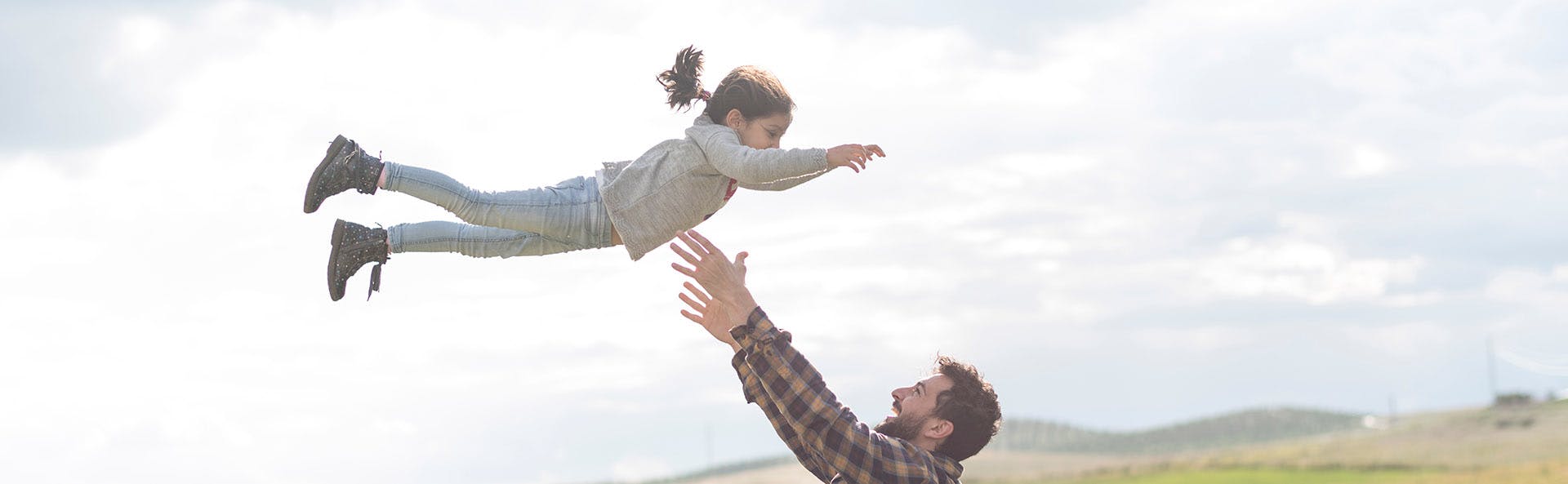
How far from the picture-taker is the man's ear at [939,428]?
29.2ft

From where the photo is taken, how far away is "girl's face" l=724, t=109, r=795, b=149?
969 centimetres

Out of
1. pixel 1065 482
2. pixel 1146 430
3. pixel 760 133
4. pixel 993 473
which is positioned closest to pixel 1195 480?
pixel 1065 482

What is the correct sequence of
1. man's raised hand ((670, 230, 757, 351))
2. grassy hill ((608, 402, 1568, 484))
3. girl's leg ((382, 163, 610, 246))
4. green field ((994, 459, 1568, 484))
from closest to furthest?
man's raised hand ((670, 230, 757, 351)) → girl's leg ((382, 163, 610, 246)) → green field ((994, 459, 1568, 484)) → grassy hill ((608, 402, 1568, 484))

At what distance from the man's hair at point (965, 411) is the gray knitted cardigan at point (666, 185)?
58.6 inches

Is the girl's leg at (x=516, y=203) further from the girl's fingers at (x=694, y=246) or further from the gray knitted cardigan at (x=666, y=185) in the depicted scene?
the girl's fingers at (x=694, y=246)

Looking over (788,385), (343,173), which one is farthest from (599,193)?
(788,385)

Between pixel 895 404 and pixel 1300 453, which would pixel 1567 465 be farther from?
pixel 895 404

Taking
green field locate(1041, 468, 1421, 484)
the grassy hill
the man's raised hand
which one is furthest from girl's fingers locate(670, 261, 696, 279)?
green field locate(1041, 468, 1421, 484)

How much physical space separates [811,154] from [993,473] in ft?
437

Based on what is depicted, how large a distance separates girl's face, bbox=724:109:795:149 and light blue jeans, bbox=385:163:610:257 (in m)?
0.91

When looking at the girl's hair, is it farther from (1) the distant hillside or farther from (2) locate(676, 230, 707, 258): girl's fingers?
(1) the distant hillside

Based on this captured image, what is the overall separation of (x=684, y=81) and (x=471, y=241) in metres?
1.59

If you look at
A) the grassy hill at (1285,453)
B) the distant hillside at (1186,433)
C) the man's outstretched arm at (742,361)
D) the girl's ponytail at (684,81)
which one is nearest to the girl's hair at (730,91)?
the girl's ponytail at (684,81)

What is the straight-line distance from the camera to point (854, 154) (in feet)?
28.3
